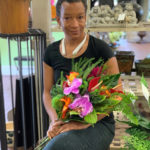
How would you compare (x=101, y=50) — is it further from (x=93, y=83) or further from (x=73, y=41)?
(x=93, y=83)

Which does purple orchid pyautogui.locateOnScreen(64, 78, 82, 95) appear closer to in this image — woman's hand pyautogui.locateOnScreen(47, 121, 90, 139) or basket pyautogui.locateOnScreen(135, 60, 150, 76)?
woman's hand pyautogui.locateOnScreen(47, 121, 90, 139)

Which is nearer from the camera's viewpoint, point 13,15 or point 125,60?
point 13,15

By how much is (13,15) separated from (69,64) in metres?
0.40

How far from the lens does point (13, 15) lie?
117 cm

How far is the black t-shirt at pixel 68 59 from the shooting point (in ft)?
3.80

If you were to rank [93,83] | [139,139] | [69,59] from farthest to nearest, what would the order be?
[69,59] < [93,83] < [139,139]

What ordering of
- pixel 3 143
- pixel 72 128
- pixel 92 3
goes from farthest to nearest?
pixel 92 3, pixel 3 143, pixel 72 128

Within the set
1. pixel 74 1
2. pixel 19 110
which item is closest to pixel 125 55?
pixel 74 1

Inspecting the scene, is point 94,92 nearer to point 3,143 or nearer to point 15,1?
point 15,1

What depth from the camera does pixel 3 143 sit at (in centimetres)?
140

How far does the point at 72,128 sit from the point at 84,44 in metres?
0.48

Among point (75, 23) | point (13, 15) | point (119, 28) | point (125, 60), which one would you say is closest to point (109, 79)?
point (75, 23)

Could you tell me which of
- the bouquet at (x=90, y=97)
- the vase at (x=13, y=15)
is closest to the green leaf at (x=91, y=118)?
the bouquet at (x=90, y=97)

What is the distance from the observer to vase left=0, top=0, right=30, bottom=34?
45.3 inches
